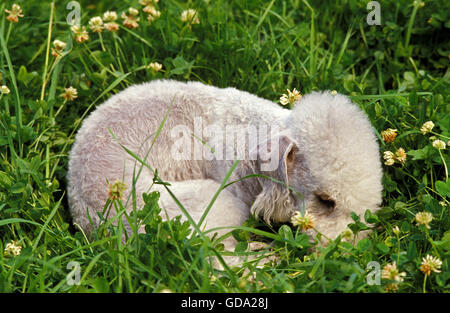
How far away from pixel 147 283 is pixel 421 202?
1677 mm

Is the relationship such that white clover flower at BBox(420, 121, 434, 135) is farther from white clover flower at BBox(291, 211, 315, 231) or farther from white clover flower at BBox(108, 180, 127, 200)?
white clover flower at BBox(108, 180, 127, 200)

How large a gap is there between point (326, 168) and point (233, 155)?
620mm

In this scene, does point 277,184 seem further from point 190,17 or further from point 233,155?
point 190,17

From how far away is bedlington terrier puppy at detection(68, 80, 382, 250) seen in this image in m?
2.76

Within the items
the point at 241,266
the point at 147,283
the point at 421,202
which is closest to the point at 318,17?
the point at 421,202

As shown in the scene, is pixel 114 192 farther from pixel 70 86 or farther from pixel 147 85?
pixel 70 86

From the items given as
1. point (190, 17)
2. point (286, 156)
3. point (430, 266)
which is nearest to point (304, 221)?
point (286, 156)

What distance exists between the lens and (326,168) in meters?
2.75

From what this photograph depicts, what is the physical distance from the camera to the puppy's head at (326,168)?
2719mm

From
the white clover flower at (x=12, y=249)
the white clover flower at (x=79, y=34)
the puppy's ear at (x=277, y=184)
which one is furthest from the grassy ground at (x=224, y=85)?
the white clover flower at (x=79, y=34)

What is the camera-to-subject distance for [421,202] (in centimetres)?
306

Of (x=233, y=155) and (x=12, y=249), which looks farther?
(x=233, y=155)

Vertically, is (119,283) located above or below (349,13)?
below

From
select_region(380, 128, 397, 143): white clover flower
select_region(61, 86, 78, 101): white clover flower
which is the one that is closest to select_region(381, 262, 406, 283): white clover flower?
select_region(380, 128, 397, 143): white clover flower
